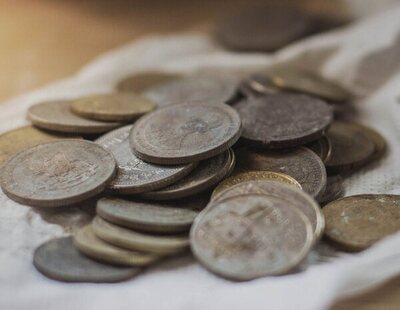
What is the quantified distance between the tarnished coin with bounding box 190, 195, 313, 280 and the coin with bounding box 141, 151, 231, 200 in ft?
0.28

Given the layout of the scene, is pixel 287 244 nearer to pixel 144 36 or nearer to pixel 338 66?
pixel 338 66

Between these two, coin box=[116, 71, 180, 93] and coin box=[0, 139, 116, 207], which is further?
coin box=[116, 71, 180, 93]

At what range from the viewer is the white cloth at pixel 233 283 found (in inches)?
40.1

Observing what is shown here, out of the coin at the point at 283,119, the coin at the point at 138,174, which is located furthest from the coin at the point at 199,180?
the coin at the point at 283,119

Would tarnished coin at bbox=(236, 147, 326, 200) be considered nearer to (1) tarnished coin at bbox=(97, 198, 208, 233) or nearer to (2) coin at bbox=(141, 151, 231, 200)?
(2) coin at bbox=(141, 151, 231, 200)

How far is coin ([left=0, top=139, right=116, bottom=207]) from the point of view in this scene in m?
1.20

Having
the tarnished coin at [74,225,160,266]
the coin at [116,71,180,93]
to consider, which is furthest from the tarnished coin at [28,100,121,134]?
the tarnished coin at [74,225,160,266]

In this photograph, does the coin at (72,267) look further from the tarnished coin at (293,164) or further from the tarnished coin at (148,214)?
the tarnished coin at (293,164)

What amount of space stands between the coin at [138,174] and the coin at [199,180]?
12mm

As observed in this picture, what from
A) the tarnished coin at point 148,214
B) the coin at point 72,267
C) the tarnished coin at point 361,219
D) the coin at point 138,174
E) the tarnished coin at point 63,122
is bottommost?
the tarnished coin at point 361,219

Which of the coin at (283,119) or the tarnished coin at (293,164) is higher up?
the coin at (283,119)

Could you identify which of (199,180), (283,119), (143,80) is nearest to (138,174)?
(199,180)

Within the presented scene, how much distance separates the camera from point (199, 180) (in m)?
1.24

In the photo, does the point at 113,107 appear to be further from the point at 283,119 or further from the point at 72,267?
the point at 72,267
